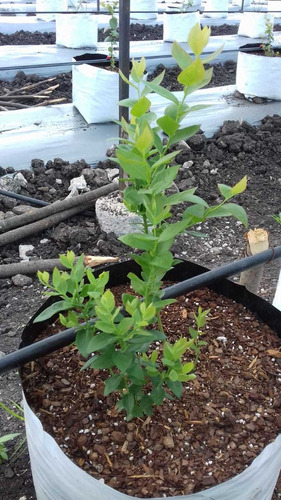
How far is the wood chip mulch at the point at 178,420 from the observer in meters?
0.92

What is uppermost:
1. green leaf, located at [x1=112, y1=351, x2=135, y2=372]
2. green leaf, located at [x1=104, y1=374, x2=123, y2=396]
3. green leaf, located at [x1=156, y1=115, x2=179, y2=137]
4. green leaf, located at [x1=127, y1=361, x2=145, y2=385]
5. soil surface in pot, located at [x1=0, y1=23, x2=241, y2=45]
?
green leaf, located at [x1=156, y1=115, x2=179, y2=137]

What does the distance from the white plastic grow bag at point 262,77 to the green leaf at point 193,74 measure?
162 inches

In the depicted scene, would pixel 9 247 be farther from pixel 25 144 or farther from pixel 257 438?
pixel 257 438

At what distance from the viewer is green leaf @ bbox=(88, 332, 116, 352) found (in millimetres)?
830

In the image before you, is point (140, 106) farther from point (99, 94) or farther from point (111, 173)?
point (99, 94)

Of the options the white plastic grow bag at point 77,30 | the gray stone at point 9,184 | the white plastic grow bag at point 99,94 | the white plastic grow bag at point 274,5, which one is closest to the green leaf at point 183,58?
the gray stone at point 9,184

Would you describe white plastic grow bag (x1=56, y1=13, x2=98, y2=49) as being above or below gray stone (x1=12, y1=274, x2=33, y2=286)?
above

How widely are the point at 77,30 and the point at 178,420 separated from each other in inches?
263

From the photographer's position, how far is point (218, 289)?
1.32 metres

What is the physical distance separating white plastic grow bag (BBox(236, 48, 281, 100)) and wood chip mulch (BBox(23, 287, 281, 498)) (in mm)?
3896

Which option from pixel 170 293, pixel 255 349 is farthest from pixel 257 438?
pixel 170 293

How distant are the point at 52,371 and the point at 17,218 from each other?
1534 mm

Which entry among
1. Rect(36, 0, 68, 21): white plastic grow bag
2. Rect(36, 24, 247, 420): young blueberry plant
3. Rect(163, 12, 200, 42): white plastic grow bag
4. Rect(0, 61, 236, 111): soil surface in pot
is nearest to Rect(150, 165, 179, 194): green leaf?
Rect(36, 24, 247, 420): young blueberry plant

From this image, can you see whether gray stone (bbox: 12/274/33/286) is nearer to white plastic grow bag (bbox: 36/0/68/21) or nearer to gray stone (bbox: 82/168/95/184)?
gray stone (bbox: 82/168/95/184)
